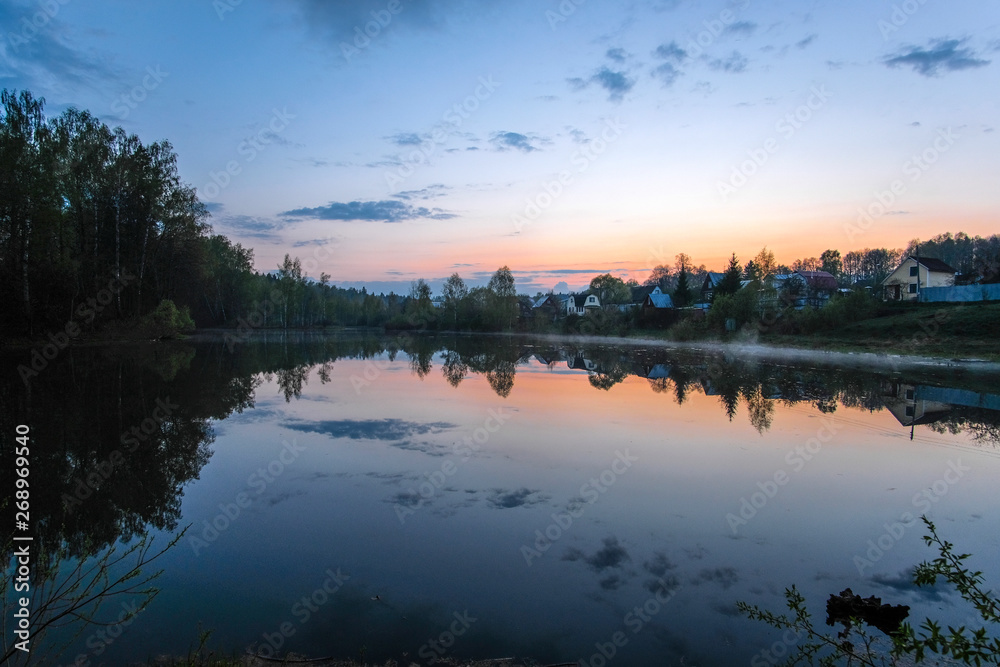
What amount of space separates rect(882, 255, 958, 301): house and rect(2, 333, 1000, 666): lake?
4401 cm

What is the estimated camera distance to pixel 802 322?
4284cm

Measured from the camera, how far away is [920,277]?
51.9 m

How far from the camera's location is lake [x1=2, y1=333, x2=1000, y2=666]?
4.73 m

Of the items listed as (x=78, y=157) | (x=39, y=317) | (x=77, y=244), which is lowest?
(x=39, y=317)

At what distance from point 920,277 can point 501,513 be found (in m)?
62.3

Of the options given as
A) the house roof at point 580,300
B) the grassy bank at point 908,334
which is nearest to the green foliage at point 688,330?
the grassy bank at point 908,334

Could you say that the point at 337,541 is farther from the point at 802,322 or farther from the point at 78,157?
the point at 802,322

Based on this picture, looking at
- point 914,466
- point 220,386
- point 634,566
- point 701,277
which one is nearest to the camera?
point 634,566

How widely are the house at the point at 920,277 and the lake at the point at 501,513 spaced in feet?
144

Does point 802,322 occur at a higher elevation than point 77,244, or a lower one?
lower

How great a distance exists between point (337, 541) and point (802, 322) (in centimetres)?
4577

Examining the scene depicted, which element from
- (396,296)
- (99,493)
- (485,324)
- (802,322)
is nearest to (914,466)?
(99,493)

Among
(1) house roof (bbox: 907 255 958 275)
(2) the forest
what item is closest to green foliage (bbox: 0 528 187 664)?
(2) the forest

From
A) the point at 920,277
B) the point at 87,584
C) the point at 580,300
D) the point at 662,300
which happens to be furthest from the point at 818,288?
the point at 87,584
